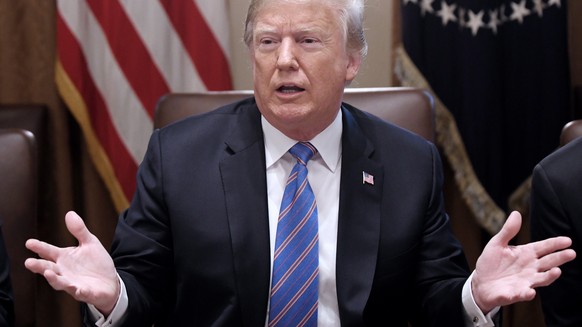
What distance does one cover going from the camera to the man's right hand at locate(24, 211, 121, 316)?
5.42ft

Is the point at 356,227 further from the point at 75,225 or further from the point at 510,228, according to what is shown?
the point at 75,225

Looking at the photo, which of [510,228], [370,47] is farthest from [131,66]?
[510,228]

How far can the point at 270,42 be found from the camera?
207 centimetres

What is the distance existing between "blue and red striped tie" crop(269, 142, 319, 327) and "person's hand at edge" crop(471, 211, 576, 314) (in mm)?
387

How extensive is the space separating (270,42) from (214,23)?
4.61ft

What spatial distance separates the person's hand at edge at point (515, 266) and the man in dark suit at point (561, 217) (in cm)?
24

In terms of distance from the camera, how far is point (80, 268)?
5.67 ft

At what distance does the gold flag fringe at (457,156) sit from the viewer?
328 centimetres

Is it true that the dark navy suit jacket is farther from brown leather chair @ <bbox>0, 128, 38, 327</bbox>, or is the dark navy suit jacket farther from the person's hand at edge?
brown leather chair @ <bbox>0, 128, 38, 327</bbox>

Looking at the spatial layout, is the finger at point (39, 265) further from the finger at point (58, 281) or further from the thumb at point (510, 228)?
the thumb at point (510, 228)

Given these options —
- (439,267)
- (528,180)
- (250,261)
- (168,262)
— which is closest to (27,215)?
(168,262)

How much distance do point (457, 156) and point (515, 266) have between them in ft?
5.17

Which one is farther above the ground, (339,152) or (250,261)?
(339,152)

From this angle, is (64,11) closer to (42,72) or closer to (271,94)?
(42,72)
